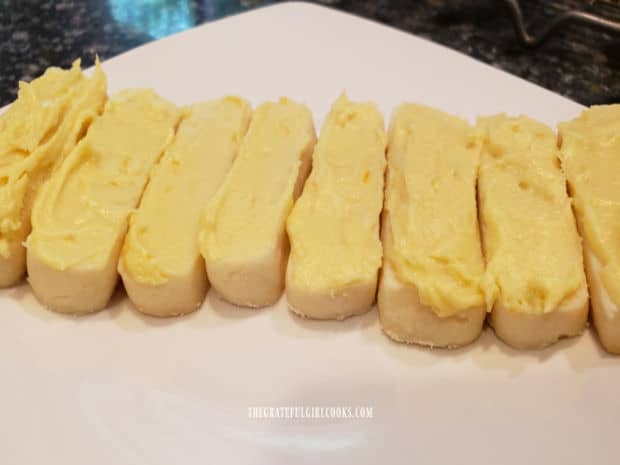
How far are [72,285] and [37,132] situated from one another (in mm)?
598

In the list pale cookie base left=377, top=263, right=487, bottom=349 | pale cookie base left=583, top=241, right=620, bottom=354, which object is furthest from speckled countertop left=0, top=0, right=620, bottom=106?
pale cookie base left=377, top=263, right=487, bottom=349

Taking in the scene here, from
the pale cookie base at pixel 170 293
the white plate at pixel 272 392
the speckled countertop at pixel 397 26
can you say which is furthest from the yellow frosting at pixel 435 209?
the speckled countertop at pixel 397 26

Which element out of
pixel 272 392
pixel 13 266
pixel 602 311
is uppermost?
pixel 602 311

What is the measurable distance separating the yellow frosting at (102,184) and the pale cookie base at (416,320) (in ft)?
2.67

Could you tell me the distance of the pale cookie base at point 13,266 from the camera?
1.97m

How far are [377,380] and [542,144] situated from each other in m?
0.97

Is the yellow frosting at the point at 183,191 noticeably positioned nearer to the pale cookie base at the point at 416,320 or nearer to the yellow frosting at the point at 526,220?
the pale cookie base at the point at 416,320

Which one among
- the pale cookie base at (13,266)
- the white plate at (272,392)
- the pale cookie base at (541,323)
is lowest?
the white plate at (272,392)

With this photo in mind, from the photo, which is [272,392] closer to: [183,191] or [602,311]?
[183,191]

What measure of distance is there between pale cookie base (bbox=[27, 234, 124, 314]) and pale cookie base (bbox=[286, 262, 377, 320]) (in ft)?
1.75

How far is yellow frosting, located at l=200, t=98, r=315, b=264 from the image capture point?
1872 mm

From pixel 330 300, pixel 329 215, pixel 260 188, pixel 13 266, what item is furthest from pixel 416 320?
pixel 13 266

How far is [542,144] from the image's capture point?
2.13m

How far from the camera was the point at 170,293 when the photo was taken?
189 cm
